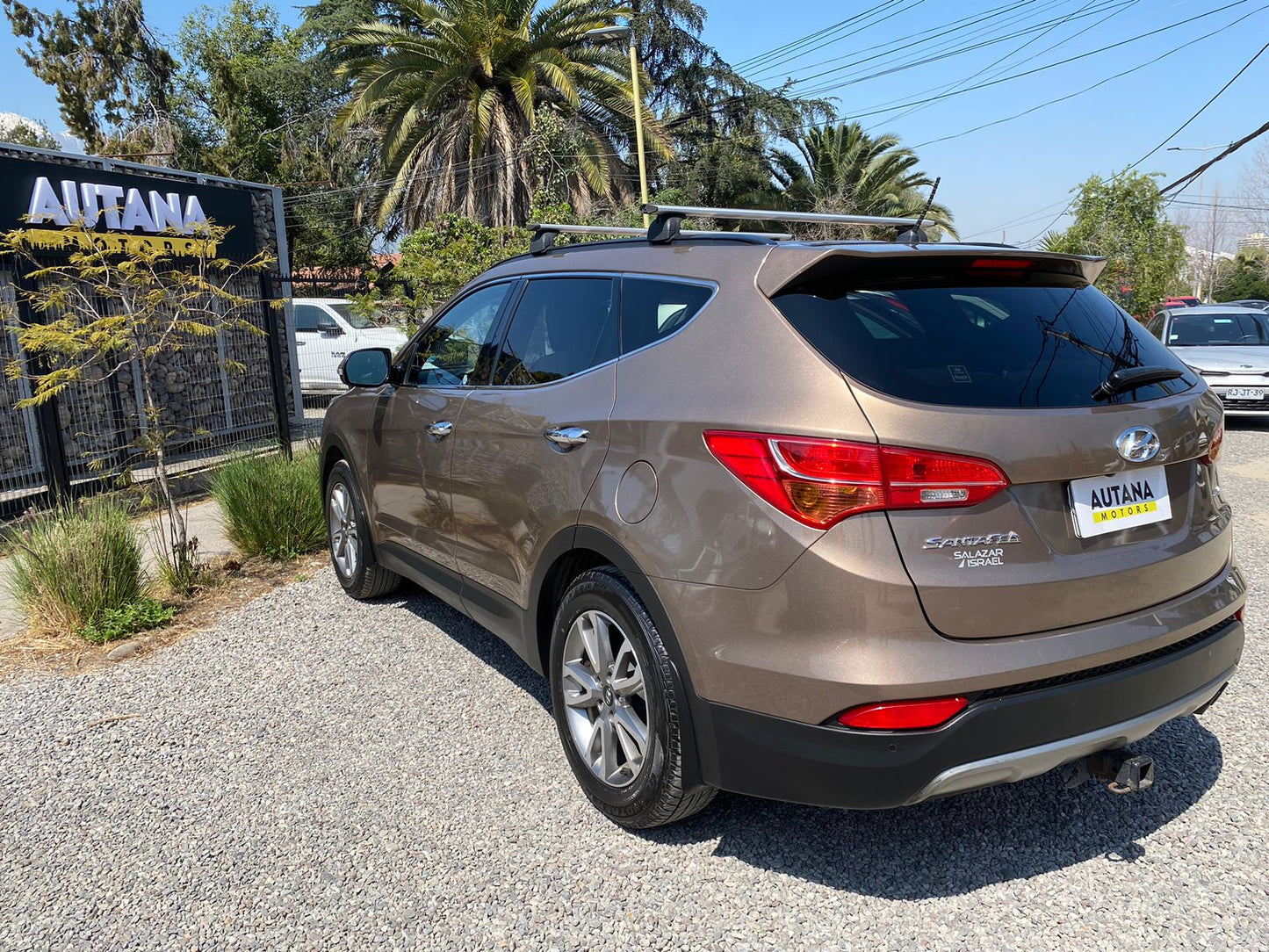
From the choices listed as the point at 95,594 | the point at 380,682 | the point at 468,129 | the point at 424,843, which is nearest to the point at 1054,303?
the point at 424,843

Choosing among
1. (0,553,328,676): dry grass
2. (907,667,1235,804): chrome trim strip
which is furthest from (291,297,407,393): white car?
(907,667,1235,804): chrome trim strip

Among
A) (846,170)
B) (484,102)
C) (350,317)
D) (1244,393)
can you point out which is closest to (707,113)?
(846,170)

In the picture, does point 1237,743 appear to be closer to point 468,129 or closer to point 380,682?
point 380,682

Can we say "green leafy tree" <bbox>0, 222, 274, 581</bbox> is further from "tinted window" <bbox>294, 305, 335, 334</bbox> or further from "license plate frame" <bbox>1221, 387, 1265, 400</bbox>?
"license plate frame" <bbox>1221, 387, 1265, 400</bbox>

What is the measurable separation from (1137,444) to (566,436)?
1714mm

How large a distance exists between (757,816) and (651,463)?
1310 mm

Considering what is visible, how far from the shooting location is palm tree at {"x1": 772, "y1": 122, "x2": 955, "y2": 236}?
98.1 ft

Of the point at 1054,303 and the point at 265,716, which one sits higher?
the point at 1054,303

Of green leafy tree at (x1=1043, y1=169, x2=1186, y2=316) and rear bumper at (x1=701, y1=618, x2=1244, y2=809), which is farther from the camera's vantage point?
green leafy tree at (x1=1043, y1=169, x2=1186, y2=316)

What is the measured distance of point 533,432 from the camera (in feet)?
11.0

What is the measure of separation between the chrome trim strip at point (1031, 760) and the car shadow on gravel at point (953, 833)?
55 cm

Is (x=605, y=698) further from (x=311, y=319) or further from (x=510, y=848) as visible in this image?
(x=311, y=319)

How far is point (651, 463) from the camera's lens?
8.95ft

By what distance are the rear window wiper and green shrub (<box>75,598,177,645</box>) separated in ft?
16.1
